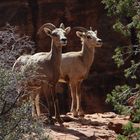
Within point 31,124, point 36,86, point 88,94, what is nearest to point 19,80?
point 31,124

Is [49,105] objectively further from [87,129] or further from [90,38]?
[90,38]

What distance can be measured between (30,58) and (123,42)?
12.5 meters

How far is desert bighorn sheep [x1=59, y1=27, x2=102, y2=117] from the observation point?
51.3ft

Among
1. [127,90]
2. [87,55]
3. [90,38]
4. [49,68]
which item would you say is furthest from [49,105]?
[90,38]

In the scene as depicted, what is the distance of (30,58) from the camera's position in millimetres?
14164

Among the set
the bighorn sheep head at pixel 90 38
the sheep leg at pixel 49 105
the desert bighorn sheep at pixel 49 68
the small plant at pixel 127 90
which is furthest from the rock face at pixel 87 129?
the bighorn sheep head at pixel 90 38

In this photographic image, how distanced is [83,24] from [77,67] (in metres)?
11.1

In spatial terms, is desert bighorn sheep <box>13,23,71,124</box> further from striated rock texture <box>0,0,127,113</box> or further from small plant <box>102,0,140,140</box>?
striated rock texture <box>0,0,127,113</box>

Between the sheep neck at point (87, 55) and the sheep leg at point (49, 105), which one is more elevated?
the sheep neck at point (87, 55)

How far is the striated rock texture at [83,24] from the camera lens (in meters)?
25.6

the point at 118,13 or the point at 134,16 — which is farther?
the point at 118,13

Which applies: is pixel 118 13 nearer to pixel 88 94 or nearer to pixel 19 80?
pixel 19 80

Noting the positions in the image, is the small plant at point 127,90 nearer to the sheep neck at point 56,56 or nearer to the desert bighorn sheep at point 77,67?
the sheep neck at point 56,56

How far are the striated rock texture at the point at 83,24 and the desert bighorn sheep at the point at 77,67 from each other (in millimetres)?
8985
